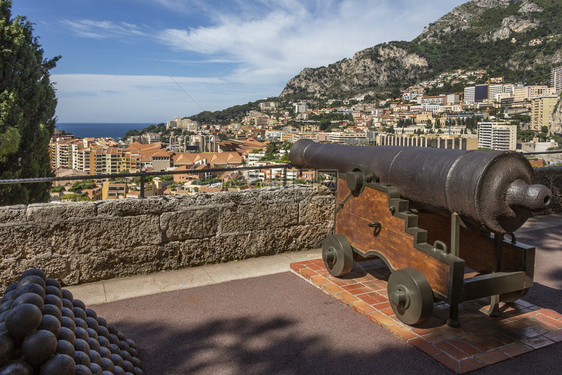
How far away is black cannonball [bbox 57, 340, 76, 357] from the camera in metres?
1.81

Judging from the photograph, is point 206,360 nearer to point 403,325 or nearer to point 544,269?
point 403,325

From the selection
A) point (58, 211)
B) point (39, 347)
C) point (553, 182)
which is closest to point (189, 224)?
point (58, 211)

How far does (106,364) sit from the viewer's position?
6.76 feet

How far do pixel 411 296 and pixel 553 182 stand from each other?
532 cm

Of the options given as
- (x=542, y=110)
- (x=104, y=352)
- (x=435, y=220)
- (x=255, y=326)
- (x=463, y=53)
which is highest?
(x=463, y=53)

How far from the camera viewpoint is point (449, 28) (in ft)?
572

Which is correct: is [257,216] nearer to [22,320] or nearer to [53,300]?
[53,300]

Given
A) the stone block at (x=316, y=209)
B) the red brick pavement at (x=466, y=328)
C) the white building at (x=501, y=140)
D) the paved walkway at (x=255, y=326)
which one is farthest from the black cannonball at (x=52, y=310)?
the white building at (x=501, y=140)

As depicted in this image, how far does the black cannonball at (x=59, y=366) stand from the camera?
1.69 meters

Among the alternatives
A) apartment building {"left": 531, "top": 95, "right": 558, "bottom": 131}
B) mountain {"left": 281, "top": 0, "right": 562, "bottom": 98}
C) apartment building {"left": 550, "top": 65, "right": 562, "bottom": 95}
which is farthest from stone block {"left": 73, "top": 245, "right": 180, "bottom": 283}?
mountain {"left": 281, "top": 0, "right": 562, "bottom": 98}

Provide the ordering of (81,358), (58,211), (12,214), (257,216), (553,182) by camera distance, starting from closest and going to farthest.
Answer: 1. (81,358)
2. (12,214)
3. (58,211)
4. (257,216)
5. (553,182)

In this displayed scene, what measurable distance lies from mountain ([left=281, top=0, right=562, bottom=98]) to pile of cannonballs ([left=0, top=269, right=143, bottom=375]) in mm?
146376

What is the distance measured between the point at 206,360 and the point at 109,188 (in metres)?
2.26

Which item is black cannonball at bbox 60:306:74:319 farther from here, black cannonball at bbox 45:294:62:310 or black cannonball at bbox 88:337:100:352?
black cannonball at bbox 88:337:100:352
